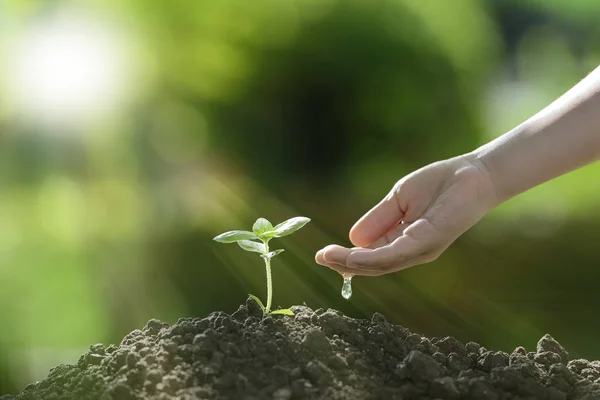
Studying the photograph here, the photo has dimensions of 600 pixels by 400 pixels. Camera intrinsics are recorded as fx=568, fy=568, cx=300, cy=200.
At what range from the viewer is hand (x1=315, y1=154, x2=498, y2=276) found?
1.25 metres

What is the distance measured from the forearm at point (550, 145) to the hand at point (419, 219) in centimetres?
5

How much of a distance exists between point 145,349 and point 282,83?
9.08 feet

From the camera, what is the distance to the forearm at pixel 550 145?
1.36m

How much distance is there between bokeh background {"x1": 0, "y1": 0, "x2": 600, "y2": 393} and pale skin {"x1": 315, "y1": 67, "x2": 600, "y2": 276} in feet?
4.58

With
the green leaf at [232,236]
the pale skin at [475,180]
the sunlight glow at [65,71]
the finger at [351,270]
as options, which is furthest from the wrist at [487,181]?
the sunlight glow at [65,71]

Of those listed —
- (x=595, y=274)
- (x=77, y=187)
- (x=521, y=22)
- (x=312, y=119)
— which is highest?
(x=521, y=22)

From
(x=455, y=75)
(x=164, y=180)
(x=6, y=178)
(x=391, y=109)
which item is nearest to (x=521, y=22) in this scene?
(x=455, y=75)

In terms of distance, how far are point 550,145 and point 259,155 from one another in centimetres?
231

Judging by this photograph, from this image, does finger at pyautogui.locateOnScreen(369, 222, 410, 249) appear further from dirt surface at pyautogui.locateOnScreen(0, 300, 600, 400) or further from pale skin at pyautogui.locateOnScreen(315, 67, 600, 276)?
dirt surface at pyautogui.locateOnScreen(0, 300, 600, 400)

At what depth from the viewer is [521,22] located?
13.7ft

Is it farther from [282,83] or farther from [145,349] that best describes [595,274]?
[145,349]

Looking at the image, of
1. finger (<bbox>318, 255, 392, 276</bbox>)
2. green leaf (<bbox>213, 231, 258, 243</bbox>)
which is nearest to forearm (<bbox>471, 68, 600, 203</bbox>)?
finger (<bbox>318, 255, 392, 276</bbox>)

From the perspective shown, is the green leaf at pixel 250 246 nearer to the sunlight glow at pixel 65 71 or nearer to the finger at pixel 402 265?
the finger at pixel 402 265

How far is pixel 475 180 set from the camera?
140 cm
